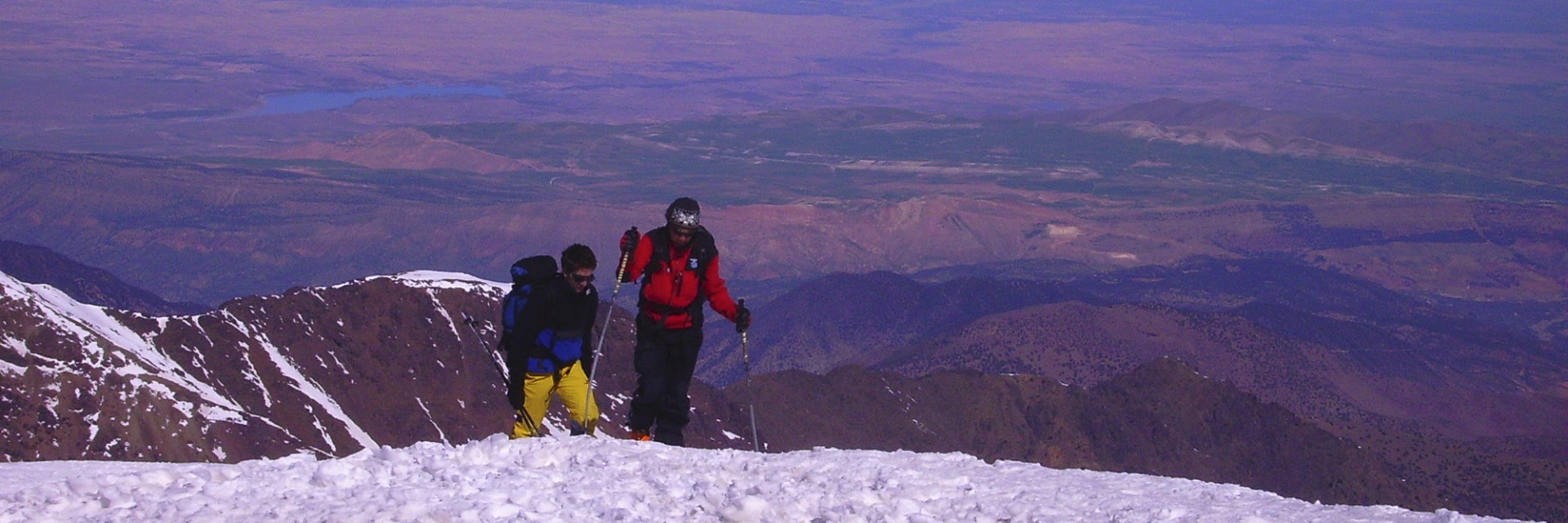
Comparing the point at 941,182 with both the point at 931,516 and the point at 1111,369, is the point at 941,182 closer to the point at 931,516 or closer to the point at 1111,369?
the point at 1111,369

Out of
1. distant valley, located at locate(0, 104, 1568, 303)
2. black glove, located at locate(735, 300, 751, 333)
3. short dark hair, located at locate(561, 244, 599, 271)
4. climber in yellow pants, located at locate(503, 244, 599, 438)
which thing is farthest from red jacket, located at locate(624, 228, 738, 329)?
distant valley, located at locate(0, 104, 1568, 303)

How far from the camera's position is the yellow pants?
38.8 ft

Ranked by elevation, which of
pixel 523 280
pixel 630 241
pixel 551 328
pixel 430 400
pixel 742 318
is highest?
pixel 630 241

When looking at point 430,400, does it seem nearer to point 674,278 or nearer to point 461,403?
point 461,403

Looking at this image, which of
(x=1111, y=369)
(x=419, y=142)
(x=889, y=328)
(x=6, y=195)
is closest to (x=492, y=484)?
(x=1111, y=369)

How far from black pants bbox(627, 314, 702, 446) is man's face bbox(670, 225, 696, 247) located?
72cm

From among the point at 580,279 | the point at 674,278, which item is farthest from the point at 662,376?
the point at 580,279

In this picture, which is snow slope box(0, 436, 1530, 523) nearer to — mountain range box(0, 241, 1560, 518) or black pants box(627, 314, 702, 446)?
black pants box(627, 314, 702, 446)

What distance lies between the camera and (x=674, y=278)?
12148 mm

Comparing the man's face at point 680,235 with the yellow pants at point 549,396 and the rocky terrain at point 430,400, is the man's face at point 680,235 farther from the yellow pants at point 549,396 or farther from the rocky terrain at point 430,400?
the rocky terrain at point 430,400

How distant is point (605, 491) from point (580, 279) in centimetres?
243

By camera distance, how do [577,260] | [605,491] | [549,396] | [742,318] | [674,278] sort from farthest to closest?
[742,318] < [674,278] < [549,396] < [577,260] < [605,491]

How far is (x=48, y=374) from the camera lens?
33.4 meters

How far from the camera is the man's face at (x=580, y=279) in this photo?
11352mm
